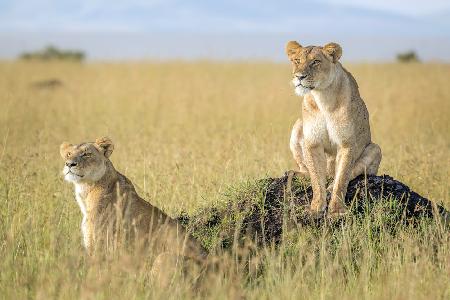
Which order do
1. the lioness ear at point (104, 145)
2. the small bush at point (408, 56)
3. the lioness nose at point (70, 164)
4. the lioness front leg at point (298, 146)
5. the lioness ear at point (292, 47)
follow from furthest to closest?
1. the small bush at point (408, 56)
2. the lioness front leg at point (298, 146)
3. the lioness ear at point (292, 47)
4. the lioness ear at point (104, 145)
5. the lioness nose at point (70, 164)

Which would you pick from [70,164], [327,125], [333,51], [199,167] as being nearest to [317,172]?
[327,125]

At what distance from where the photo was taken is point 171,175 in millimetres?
8867

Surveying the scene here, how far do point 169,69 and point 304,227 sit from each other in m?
21.5

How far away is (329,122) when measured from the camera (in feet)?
23.8

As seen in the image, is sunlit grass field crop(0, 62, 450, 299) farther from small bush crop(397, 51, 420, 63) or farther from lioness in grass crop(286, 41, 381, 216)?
small bush crop(397, 51, 420, 63)

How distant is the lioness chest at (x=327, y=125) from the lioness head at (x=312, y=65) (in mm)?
224

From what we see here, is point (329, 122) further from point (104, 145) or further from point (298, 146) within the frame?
point (104, 145)

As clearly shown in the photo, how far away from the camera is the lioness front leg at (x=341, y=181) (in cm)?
714

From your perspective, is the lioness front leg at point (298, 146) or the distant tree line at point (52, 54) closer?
the lioness front leg at point (298, 146)

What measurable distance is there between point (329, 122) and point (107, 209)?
2.19 meters

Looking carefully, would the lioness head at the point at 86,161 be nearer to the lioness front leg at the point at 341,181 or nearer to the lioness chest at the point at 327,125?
the lioness chest at the point at 327,125

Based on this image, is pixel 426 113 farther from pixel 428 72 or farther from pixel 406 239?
pixel 406 239

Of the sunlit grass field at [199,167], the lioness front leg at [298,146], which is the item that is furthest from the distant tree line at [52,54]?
the lioness front leg at [298,146]

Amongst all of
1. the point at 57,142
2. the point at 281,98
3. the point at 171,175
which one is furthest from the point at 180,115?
the point at 171,175
